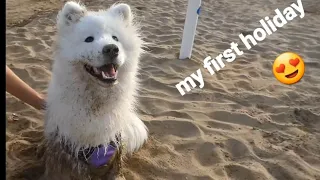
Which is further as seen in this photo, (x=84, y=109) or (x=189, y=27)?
(x=189, y=27)

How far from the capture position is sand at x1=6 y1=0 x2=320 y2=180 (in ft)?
8.72

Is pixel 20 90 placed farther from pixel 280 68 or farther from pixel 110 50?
pixel 280 68

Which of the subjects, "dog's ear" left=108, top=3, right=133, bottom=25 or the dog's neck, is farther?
"dog's ear" left=108, top=3, right=133, bottom=25

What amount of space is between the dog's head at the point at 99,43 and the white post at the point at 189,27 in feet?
7.03

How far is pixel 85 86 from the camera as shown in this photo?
6.93ft

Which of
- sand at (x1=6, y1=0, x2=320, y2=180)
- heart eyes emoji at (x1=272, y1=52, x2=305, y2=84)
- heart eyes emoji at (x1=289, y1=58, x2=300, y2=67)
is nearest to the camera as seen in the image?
sand at (x1=6, y1=0, x2=320, y2=180)

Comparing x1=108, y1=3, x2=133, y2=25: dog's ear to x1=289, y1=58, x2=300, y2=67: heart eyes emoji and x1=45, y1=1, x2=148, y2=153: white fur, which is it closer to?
x1=45, y1=1, x2=148, y2=153: white fur

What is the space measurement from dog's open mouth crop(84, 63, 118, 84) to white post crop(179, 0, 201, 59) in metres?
2.56

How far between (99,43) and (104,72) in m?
0.16

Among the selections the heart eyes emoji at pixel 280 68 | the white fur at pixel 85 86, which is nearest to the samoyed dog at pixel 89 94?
the white fur at pixel 85 86

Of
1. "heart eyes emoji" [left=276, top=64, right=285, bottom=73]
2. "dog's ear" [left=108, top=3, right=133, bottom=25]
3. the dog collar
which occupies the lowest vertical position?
the dog collar

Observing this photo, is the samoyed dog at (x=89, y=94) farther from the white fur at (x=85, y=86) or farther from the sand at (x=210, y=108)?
the sand at (x=210, y=108)

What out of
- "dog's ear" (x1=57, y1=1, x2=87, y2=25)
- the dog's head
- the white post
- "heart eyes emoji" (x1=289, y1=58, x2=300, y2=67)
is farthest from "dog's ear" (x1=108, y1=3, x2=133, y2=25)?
"heart eyes emoji" (x1=289, y1=58, x2=300, y2=67)

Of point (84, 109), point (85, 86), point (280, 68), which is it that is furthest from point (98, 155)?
point (280, 68)
